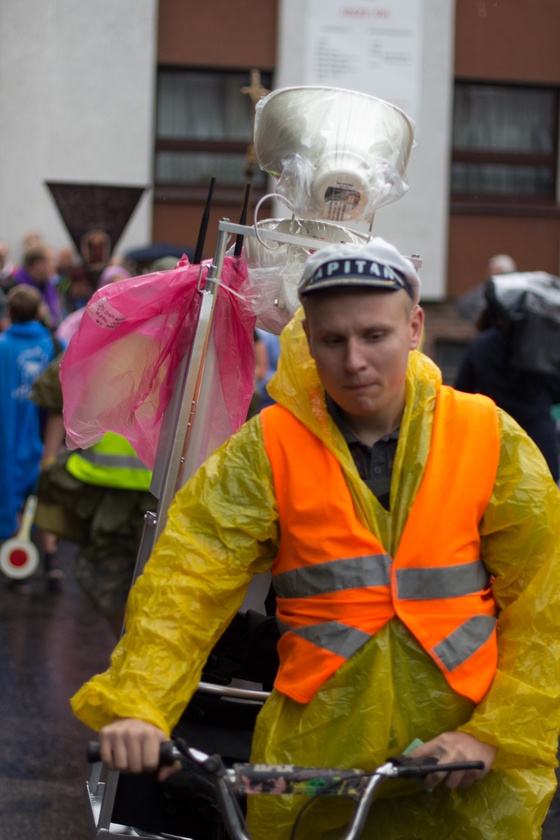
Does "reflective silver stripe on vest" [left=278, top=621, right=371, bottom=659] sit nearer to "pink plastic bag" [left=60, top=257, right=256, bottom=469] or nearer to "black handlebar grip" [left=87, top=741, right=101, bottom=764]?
"black handlebar grip" [left=87, top=741, right=101, bottom=764]

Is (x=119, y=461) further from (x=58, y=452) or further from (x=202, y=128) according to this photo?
(x=202, y=128)

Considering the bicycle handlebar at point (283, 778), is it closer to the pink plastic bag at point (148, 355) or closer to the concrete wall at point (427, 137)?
the pink plastic bag at point (148, 355)

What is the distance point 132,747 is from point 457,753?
1.99 ft

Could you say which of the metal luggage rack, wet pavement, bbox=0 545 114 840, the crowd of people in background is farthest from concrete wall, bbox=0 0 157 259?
the metal luggage rack

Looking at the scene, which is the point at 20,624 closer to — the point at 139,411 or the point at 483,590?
the point at 139,411

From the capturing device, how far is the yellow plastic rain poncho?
2557 millimetres

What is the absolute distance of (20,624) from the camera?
8.27 metres

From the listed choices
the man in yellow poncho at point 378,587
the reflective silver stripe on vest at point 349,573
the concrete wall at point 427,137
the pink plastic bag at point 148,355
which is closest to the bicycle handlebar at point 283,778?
the man in yellow poncho at point 378,587

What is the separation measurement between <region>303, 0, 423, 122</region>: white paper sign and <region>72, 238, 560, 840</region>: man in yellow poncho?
13685 millimetres

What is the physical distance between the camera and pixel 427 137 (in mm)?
16766

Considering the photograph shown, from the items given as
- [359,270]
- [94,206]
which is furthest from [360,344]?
[94,206]

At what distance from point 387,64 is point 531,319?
1036cm

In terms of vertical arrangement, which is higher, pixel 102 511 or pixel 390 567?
pixel 390 567

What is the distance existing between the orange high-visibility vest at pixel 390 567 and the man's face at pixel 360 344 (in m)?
0.14
